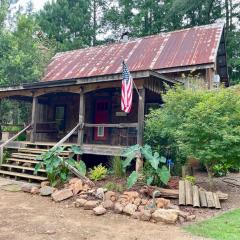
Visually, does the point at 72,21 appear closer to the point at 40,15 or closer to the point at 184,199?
the point at 40,15

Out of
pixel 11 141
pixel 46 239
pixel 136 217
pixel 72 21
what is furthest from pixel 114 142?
pixel 72 21

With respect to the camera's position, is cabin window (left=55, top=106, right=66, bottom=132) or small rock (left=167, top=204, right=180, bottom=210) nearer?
small rock (left=167, top=204, right=180, bottom=210)

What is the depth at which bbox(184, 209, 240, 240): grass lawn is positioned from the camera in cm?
561

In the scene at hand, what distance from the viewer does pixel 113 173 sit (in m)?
10.2

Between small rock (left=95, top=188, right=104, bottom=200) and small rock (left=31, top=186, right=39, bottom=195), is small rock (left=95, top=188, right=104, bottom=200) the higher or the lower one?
the higher one

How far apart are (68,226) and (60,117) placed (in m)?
11.8

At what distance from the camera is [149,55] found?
15.5 m

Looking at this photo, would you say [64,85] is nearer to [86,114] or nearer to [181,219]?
[86,114]

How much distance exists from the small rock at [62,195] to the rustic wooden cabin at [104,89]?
177cm

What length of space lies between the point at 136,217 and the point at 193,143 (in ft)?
9.63

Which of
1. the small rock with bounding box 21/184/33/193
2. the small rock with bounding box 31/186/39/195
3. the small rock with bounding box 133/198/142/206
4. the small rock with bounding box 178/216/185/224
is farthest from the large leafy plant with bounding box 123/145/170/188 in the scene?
the small rock with bounding box 21/184/33/193

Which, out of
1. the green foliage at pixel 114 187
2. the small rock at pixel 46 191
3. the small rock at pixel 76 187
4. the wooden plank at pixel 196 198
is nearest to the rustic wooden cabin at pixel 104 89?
the small rock at pixel 46 191

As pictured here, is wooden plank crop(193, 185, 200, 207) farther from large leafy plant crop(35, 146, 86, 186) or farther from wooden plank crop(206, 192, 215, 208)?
large leafy plant crop(35, 146, 86, 186)

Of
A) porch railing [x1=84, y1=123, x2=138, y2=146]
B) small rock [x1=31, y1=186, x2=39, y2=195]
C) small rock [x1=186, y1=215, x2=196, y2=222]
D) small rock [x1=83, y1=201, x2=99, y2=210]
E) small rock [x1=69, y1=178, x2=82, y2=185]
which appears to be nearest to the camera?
small rock [x1=186, y1=215, x2=196, y2=222]
